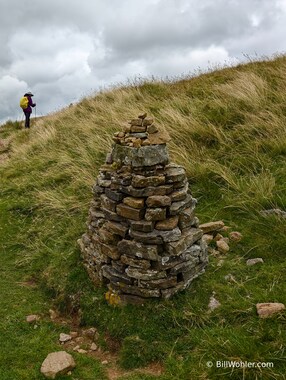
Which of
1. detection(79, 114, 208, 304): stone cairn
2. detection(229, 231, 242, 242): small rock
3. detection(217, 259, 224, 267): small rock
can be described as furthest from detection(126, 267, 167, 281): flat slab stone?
detection(229, 231, 242, 242): small rock

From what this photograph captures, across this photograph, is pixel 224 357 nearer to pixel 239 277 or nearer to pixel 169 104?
pixel 239 277

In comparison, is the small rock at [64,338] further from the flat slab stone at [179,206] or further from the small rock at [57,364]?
the flat slab stone at [179,206]

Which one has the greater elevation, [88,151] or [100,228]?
[88,151]

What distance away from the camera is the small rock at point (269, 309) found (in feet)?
13.2

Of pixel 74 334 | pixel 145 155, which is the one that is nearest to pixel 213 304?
pixel 74 334

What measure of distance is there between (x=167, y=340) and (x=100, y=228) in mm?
1691

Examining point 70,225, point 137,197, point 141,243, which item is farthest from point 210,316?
point 70,225

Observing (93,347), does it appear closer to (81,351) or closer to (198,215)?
(81,351)

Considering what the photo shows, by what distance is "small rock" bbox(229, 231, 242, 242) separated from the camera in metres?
5.59

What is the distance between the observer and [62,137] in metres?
12.6

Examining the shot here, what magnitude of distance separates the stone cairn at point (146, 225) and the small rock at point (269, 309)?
956mm

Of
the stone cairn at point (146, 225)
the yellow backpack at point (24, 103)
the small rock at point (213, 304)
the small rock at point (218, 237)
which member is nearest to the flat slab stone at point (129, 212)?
the stone cairn at point (146, 225)

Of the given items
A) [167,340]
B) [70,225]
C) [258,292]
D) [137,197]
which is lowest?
[167,340]

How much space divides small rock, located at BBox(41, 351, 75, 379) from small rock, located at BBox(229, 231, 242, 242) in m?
2.74
